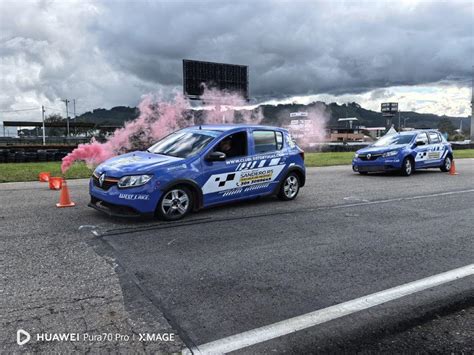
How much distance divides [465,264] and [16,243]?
5.60m

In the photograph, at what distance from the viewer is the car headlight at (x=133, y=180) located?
21.6 ft

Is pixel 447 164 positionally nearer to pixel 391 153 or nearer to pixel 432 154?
pixel 432 154

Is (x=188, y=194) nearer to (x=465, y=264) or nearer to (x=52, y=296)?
(x=52, y=296)

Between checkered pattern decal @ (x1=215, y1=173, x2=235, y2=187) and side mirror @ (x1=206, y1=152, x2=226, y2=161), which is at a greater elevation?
side mirror @ (x1=206, y1=152, x2=226, y2=161)

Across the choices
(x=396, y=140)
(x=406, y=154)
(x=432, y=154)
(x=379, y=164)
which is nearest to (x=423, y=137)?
(x=432, y=154)

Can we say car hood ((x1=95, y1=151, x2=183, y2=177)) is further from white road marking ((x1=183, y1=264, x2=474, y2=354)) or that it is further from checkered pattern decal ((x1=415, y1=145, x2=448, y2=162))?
checkered pattern decal ((x1=415, y1=145, x2=448, y2=162))

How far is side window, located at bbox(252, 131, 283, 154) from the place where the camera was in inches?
332

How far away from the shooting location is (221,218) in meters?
7.36

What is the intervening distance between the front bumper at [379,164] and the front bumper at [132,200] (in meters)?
9.71

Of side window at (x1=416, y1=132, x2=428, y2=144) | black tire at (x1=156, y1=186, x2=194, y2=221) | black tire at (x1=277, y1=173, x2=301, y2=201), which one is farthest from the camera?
side window at (x1=416, y1=132, x2=428, y2=144)

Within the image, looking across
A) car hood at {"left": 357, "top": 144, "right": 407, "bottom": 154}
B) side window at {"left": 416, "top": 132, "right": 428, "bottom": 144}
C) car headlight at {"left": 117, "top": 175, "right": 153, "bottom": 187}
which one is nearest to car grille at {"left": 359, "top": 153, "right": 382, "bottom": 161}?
→ car hood at {"left": 357, "top": 144, "right": 407, "bottom": 154}

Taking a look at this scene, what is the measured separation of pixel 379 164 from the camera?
47.3 ft

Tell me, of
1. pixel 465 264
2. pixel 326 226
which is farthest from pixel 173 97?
pixel 465 264

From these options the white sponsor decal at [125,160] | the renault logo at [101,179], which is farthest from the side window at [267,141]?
the renault logo at [101,179]
